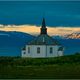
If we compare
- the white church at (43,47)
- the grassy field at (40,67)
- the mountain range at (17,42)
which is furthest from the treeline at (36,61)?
the white church at (43,47)

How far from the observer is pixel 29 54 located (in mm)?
16578

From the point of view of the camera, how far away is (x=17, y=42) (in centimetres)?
1436

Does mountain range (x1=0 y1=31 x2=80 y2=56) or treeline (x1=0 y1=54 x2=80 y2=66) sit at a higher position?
mountain range (x1=0 y1=31 x2=80 y2=56)

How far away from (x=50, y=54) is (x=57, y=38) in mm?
1957

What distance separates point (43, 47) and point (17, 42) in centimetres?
327

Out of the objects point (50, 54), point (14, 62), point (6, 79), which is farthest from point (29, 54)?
point (6, 79)

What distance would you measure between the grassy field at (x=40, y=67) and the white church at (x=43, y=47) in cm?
47

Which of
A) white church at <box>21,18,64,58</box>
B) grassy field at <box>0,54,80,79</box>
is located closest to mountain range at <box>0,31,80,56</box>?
grassy field at <box>0,54,80,79</box>

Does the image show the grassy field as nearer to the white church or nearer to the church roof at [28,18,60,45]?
the white church

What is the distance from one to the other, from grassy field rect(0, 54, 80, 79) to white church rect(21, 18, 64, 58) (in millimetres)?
472

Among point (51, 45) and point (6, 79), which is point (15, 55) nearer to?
point (6, 79)

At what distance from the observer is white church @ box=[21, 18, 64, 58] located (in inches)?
602

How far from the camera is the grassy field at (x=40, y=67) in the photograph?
45.0ft

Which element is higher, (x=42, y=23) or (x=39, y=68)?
(x=42, y=23)
